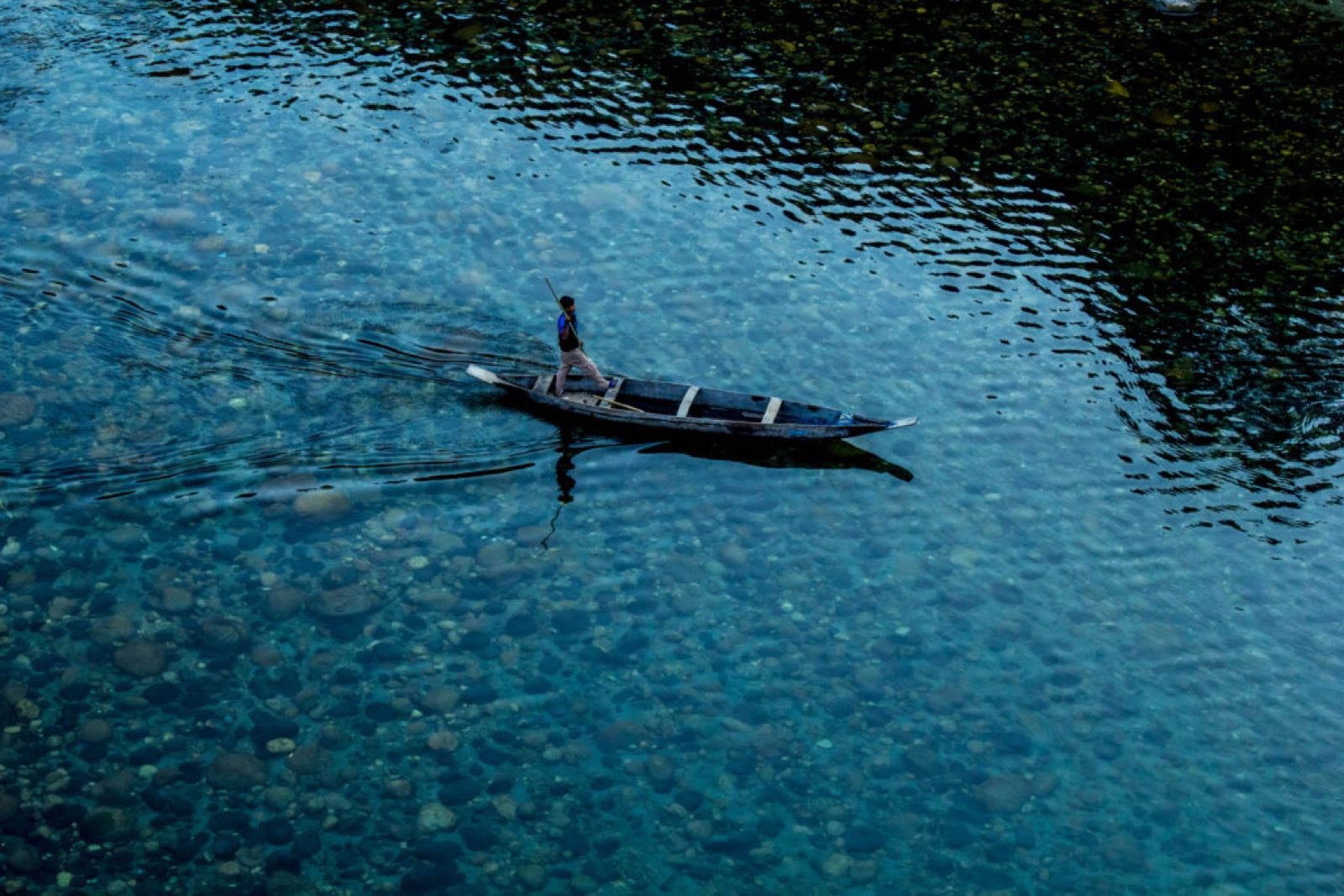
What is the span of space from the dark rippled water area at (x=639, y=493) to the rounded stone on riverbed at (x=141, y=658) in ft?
0.22

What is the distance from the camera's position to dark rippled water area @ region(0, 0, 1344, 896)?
17.6 m

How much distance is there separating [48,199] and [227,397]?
883cm

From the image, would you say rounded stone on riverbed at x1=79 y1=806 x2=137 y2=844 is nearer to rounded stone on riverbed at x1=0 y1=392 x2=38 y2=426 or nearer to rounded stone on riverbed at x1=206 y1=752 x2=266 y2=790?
rounded stone on riverbed at x1=206 y1=752 x2=266 y2=790

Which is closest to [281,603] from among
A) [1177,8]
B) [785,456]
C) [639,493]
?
[639,493]

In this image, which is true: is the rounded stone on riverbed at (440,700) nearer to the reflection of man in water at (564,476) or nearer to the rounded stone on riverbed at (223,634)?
the rounded stone on riverbed at (223,634)

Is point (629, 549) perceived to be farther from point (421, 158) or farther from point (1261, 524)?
point (421, 158)

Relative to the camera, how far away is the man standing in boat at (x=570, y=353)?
925 inches

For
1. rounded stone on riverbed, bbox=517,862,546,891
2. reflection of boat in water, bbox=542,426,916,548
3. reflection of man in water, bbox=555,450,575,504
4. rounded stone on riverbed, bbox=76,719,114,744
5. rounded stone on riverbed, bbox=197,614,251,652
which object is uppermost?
reflection of boat in water, bbox=542,426,916,548

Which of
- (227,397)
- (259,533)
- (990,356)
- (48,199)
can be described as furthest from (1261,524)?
(48,199)

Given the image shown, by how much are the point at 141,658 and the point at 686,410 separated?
34.0 feet

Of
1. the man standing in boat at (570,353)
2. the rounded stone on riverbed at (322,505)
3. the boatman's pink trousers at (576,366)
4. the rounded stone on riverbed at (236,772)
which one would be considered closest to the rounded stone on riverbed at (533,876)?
the rounded stone on riverbed at (236,772)

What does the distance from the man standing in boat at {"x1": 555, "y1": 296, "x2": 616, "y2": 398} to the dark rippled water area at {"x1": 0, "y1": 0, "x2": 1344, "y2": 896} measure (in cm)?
105

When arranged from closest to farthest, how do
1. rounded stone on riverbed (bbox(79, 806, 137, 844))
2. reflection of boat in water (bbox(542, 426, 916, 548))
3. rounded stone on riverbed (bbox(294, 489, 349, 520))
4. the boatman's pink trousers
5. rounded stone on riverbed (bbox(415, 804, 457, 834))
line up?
rounded stone on riverbed (bbox(79, 806, 137, 844))
rounded stone on riverbed (bbox(415, 804, 457, 834))
rounded stone on riverbed (bbox(294, 489, 349, 520))
reflection of boat in water (bbox(542, 426, 916, 548))
the boatman's pink trousers

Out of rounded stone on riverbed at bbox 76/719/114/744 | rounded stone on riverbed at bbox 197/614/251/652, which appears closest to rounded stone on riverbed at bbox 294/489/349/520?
rounded stone on riverbed at bbox 197/614/251/652
